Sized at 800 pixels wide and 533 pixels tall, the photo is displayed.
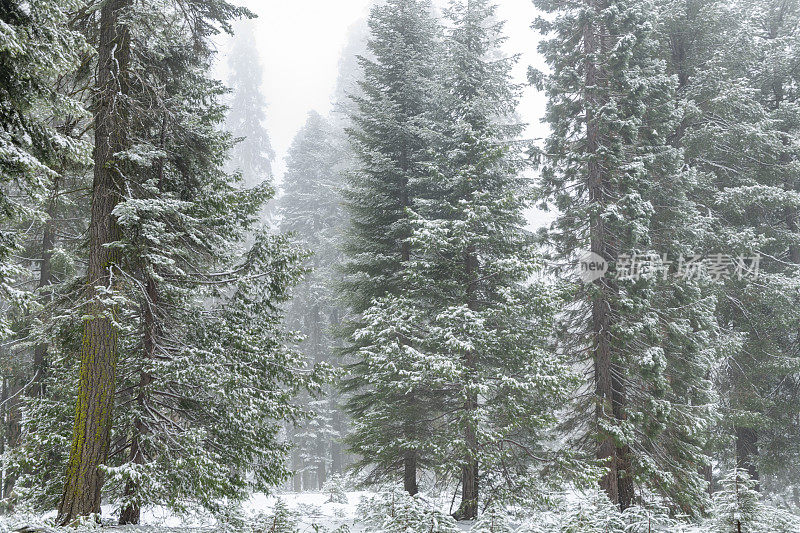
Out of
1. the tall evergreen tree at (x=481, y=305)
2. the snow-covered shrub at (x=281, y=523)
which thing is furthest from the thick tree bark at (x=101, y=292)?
the tall evergreen tree at (x=481, y=305)

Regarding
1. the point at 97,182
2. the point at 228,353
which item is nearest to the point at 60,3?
the point at 97,182

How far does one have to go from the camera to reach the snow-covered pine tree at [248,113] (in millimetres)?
44469

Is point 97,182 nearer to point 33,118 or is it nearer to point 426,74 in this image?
point 33,118

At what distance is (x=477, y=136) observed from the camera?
12.6 meters

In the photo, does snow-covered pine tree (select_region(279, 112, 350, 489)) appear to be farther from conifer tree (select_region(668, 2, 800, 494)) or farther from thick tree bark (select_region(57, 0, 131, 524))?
thick tree bark (select_region(57, 0, 131, 524))

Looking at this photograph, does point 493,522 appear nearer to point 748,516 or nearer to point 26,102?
point 748,516

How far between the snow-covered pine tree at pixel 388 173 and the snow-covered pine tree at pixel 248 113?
92.0 feet

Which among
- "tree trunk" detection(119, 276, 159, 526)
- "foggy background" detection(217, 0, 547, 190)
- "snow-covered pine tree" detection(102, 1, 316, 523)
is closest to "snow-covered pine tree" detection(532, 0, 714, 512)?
"snow-covered pine tree" detection(102, 1, 316, 523)

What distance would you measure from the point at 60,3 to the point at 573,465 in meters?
11.9

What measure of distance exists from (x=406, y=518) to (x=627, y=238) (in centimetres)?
875

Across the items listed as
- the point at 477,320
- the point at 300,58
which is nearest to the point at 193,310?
the point at 477,320

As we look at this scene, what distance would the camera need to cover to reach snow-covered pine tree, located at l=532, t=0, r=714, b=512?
11609 millimetres

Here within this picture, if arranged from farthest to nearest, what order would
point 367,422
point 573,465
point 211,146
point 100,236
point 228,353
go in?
point 367,422 → point 573,465 → point 211,146 → point 228,353 → point 100,236

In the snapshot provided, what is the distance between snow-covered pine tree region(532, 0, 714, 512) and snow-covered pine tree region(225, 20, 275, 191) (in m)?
32.3
